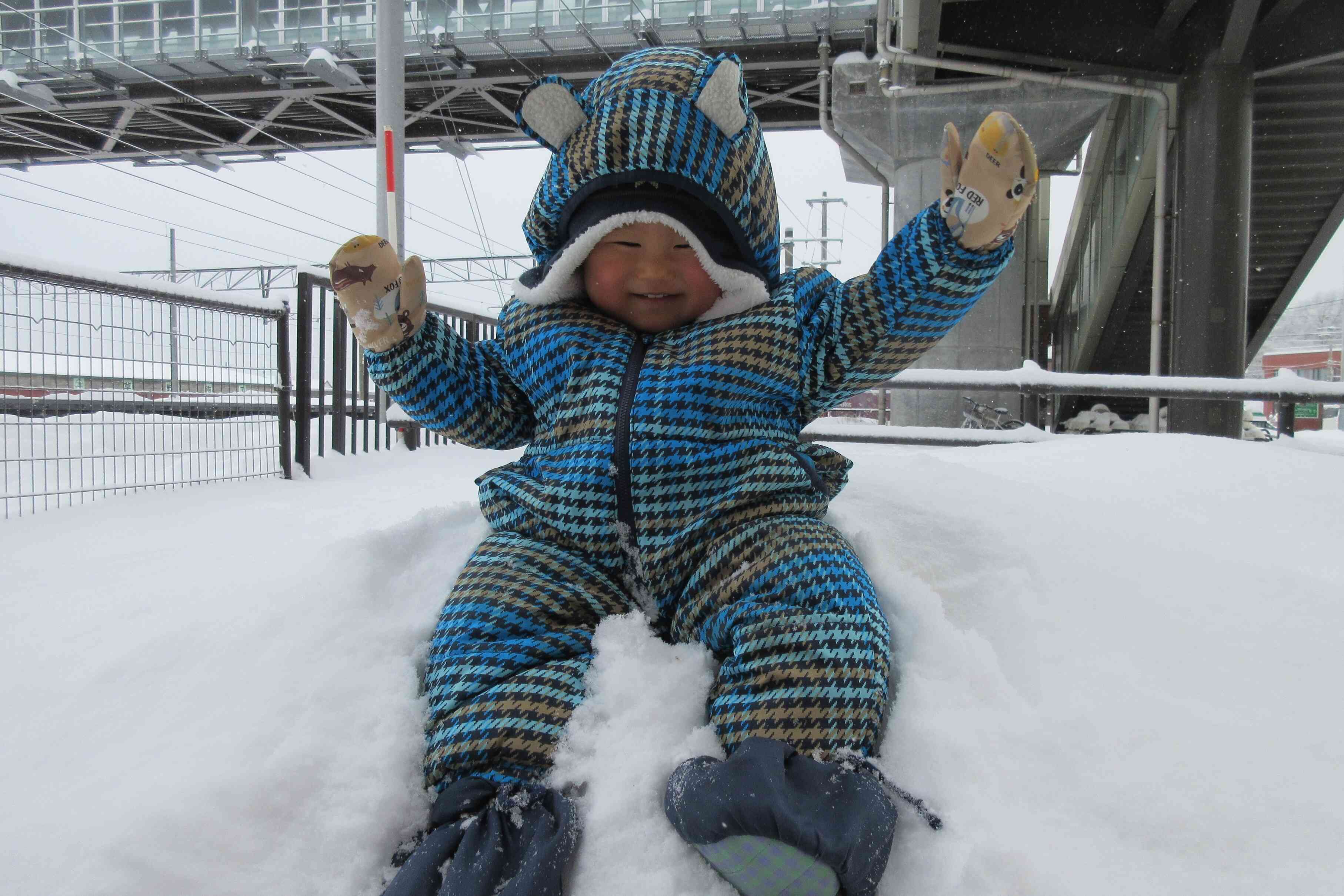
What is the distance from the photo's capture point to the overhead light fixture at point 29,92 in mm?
11984

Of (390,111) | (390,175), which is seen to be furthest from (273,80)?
(390,175)

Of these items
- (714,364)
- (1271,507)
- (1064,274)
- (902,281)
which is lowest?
(1271,507)

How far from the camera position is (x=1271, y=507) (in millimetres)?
1771

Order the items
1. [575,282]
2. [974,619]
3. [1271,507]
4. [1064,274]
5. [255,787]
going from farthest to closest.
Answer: [1064,274]
[1271,507]
[575,282]
[974,619]
[255,787]

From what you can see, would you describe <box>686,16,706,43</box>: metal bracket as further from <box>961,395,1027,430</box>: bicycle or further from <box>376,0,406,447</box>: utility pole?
<box>961,395,1027,430</box>: bicycle

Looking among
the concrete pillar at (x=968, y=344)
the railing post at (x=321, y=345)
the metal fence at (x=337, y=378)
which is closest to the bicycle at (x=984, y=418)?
the concrete pillar at (x=968, y=344)

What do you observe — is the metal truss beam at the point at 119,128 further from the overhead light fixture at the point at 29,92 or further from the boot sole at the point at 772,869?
the boot sole at the point at 772,869

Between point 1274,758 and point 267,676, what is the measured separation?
1.32 metres

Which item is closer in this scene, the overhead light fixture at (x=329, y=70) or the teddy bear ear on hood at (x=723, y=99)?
the teddy bear ear on hood at (x=723, y=99)

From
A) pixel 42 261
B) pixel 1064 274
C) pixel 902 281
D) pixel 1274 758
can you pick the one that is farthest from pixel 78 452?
pixel 1064 274

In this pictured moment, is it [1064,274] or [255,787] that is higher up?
[1064,274]

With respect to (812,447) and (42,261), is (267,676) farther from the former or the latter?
(42,261)

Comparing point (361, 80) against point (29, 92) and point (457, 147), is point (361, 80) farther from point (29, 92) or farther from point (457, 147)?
point (29, 92)

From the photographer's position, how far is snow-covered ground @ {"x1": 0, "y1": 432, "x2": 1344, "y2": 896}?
34.9 inches
